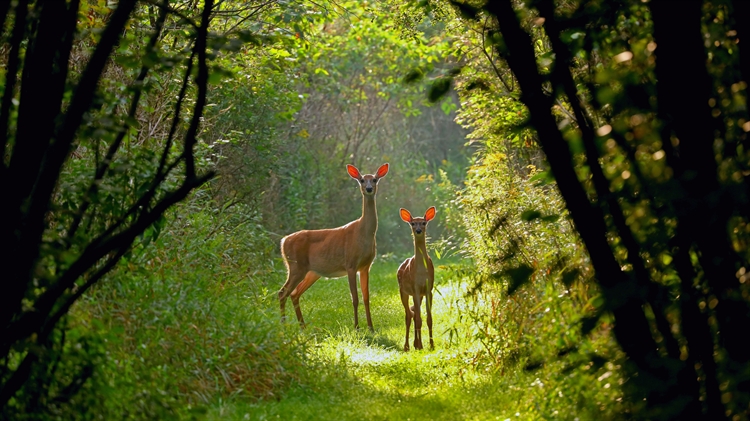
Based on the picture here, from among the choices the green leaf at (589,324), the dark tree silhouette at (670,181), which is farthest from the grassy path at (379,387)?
the green leaf at (589,324)

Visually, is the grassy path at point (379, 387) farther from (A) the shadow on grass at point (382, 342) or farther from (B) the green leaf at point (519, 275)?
(B) the green leaf at point (519, 275)

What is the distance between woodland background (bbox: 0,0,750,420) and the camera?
137 inches

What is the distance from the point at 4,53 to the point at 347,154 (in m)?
14.4

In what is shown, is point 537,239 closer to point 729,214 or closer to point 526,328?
point 526,328

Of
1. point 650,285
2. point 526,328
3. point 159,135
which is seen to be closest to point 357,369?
point 526,328

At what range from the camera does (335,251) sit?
43.8 feet

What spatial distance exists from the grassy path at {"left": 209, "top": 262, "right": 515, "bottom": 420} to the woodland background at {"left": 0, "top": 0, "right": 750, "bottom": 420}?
0.03 meters

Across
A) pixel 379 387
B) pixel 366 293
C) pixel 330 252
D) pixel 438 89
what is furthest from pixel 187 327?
pixel 330 252

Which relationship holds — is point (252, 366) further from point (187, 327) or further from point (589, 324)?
point (589, 324)

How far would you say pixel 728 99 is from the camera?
12.1ft

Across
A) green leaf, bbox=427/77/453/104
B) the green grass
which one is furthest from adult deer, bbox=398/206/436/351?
green leaf, bbox=427/77/453/104

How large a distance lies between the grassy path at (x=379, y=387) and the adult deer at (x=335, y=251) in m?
1.74

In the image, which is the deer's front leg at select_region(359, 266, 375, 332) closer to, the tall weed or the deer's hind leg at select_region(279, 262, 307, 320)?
the deer's hind leg at select_region(279, 262, 307, 320)

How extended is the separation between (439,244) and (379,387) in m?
2.56
